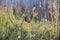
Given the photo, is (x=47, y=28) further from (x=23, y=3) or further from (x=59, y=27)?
(x=23, y=3)

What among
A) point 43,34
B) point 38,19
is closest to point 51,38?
point 43,34

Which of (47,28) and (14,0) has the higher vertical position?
(14,0)

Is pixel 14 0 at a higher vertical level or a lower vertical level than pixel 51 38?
higher

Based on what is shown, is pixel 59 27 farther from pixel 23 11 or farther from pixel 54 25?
pixel 23 11

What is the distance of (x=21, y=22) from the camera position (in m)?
1.94

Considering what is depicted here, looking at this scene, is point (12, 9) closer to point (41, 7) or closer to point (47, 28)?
point (41, 7)

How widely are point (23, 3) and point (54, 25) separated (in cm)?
44

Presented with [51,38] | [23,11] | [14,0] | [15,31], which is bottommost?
[51,38]

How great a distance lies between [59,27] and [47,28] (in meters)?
A: 0.14

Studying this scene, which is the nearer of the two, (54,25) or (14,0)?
(14,0)

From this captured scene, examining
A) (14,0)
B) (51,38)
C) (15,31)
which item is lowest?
(51,38)

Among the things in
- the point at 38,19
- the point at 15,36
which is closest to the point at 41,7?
the point at 38,19

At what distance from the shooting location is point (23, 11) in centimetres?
195

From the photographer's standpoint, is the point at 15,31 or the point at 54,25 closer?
the point at 15,31
